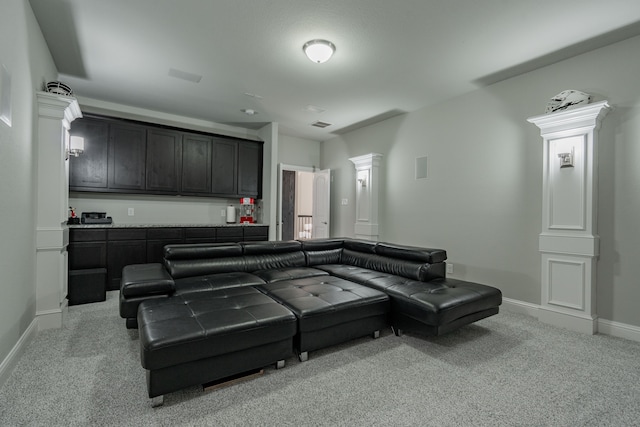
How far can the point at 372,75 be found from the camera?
3727mm

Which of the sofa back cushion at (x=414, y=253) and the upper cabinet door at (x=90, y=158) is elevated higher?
the upper cabinet door at (x=90, y=158)

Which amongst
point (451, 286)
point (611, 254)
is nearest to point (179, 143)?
point (451, 286)

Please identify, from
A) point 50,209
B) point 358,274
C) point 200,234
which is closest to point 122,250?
point 200,234

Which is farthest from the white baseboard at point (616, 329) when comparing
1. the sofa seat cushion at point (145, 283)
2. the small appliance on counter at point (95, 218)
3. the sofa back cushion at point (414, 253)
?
the small appliance on counter at point (95, 218)

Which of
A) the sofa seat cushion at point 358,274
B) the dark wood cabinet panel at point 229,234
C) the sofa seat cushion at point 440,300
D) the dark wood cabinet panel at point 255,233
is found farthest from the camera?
the dark wood cabinet panel at point 255,233

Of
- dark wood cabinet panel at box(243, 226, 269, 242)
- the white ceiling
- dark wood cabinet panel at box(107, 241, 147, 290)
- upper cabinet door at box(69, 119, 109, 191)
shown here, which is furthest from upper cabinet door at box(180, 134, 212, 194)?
dark wood cabinet panel at box(107, 241, 147, 290)

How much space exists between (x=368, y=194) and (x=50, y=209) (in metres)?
4.40

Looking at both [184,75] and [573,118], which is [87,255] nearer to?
[184,75]

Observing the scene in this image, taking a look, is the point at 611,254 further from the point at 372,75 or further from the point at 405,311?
the point at 372,75

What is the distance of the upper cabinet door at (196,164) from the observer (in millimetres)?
5191

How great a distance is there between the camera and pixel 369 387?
1.96m

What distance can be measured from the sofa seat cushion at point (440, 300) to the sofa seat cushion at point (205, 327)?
3.41 ft

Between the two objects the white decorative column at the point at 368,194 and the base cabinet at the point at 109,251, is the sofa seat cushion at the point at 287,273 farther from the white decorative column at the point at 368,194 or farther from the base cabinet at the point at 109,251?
the white decorative column at the point at 368,194

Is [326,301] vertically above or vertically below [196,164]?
below
